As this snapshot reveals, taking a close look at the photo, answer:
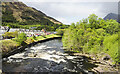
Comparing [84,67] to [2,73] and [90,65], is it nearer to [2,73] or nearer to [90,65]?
[90,65]

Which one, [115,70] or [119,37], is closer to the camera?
[115,70]

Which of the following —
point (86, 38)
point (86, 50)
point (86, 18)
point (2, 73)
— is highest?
point (86, 18)

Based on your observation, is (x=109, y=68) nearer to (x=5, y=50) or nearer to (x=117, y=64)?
(x=117, y=64)

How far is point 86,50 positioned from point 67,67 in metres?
16.4

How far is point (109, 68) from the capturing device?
28453 mm

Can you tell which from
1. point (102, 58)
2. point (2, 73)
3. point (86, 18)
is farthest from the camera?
point (86, 18)

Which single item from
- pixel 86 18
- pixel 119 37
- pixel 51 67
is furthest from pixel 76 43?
pixel 86 18

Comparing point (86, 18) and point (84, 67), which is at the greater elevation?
point (86, 18)

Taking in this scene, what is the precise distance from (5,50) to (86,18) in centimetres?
5660

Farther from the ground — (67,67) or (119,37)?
(119,37)

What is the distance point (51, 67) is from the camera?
99.9 ft

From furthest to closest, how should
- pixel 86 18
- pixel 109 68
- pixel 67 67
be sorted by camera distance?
pixel 86 18 < pixel 67 67 < pixel 109 68

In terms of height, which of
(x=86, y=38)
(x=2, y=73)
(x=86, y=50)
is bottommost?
(x=2, y=73)

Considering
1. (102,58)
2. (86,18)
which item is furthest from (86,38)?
(86,18)
